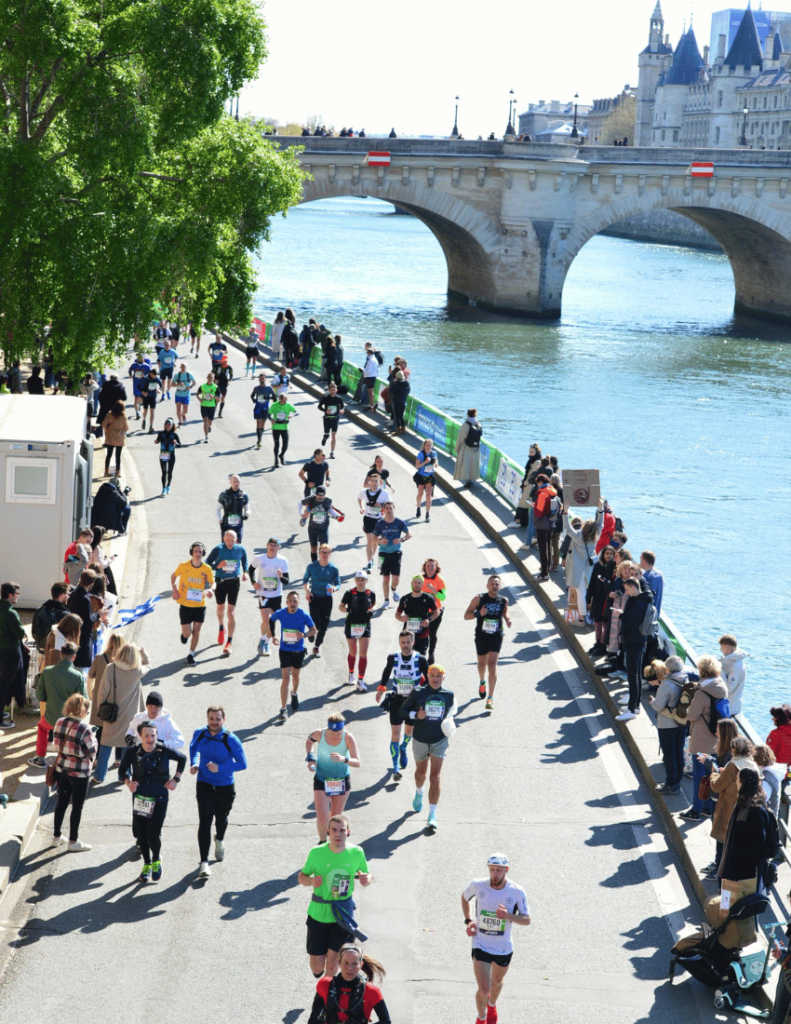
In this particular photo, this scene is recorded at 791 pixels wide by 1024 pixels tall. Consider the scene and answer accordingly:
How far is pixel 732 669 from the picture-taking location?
41.6ft

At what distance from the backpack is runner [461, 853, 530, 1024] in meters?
16.0

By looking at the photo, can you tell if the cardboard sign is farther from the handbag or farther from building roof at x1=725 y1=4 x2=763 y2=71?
building roof at x1=725 y1=4 x2=763 y2=71

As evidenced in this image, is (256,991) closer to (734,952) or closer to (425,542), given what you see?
(734,952)

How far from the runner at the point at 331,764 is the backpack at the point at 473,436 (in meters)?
13.8

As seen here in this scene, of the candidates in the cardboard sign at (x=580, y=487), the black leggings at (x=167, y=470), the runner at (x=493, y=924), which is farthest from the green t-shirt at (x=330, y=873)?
the black leggings at (x=167, y=470)

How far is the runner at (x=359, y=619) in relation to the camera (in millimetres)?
13695

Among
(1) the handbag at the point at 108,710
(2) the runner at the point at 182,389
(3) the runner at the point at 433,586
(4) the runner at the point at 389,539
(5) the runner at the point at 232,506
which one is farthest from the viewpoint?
(2) the runner at the point at 182,389

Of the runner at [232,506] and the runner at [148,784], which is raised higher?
the runner at [232,506]

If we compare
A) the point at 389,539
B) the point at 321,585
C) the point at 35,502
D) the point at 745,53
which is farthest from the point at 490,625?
the point at 745,53

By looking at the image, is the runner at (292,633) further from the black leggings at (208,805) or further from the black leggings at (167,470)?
the black leggings at (167,470)

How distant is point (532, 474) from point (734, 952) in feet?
39.1

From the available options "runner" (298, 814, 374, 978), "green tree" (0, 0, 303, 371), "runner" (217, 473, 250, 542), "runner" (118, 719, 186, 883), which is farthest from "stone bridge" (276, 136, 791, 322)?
"runner" (298, 814, 374, 978)

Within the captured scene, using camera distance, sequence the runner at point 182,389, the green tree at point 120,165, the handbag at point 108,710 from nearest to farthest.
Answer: the handbag at point 108,710 < the green tree at point 120,165 < the runner at point 182,389

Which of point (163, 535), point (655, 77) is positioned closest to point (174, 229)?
point (163, 535)
